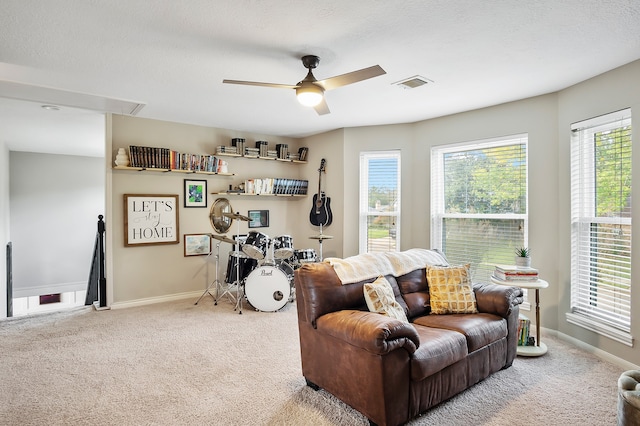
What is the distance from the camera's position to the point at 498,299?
282 cm

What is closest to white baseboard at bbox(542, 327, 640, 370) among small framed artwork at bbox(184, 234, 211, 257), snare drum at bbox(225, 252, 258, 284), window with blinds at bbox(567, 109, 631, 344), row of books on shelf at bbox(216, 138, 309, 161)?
window with blinds at bbox(567, 109, 631, 344)

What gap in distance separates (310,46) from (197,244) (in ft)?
11.4

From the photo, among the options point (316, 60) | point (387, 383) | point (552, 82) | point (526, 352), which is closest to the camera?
point (387, 383)

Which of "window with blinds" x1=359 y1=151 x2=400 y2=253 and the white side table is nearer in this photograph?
the white side table

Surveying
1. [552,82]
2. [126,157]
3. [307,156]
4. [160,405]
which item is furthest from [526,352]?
[126,157]

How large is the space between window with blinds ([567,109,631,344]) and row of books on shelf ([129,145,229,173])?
4.28 meters

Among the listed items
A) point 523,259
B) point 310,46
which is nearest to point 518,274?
point 523,259

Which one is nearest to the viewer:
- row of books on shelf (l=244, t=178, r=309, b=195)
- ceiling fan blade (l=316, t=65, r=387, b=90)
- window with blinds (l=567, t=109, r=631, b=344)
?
ceiling fan blade (l=316, t=65, r=387, b=90)

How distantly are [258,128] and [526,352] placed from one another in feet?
14.0

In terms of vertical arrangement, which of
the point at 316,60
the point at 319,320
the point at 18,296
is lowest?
the point at 18,296

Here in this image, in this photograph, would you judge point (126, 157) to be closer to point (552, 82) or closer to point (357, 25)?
point (357, 25)

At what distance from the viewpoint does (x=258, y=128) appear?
209 inches

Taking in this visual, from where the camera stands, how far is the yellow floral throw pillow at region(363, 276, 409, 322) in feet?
8.17

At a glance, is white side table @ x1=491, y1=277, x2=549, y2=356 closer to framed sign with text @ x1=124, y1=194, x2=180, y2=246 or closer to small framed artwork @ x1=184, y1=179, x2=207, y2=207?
small framed artwork @ x1=184, y1=179, x2=207, y2=207
